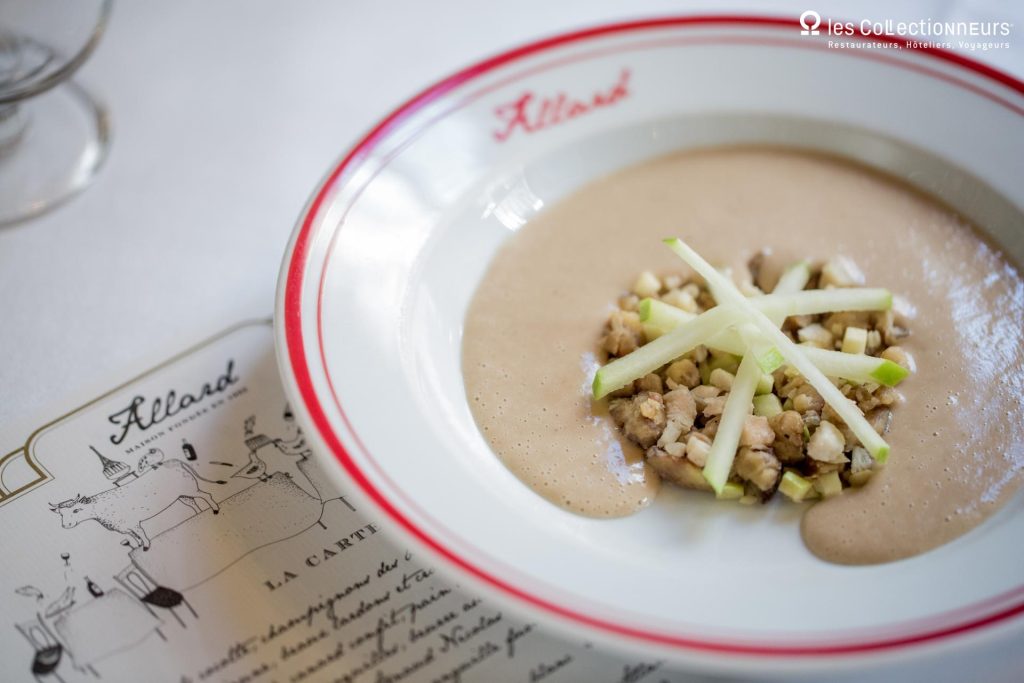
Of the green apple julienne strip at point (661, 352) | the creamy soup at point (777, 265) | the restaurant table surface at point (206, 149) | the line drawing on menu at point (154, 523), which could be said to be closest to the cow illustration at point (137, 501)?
the line drawing on menu at point (154, 523)

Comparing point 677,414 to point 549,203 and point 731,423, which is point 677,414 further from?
point 549,203

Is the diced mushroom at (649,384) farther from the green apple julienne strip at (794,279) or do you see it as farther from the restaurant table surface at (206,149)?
the restaurant table surface at (206,149)

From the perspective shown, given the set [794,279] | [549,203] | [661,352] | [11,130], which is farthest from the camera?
[11,130]

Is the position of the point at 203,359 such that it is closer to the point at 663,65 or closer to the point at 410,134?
the point at 410,134

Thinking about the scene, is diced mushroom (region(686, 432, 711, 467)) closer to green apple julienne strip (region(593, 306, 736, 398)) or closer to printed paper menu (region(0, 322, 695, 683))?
green apple julienne strip (region(593, 306, 736, 398))

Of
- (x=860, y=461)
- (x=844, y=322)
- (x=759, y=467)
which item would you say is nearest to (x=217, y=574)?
(x=759, y=467)

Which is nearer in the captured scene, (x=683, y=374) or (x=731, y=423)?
(x=731, y=423)
